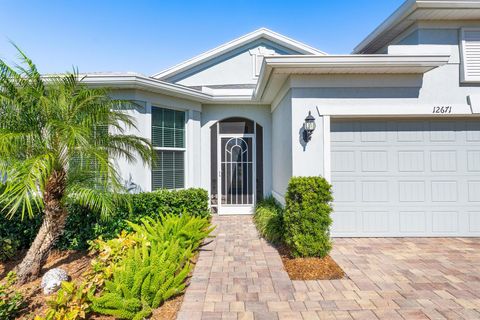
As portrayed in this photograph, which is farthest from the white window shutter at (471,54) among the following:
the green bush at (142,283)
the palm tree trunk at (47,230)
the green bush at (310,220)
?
the palm tree trunk at (47,230)

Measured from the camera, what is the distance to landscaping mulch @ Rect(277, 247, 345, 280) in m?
3.97

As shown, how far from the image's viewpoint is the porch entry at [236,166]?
28.3 feet

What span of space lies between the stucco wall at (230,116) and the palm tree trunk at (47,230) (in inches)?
176

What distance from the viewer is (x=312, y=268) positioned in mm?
4199

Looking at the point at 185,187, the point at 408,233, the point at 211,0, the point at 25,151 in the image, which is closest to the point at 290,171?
the point at 408,233

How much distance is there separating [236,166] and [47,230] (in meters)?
5.32

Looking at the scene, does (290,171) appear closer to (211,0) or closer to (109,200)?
(109,200)

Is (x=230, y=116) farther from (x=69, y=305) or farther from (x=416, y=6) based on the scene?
(x=69, y=305)

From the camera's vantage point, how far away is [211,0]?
32.9ft

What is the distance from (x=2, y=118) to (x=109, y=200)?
1.85 m

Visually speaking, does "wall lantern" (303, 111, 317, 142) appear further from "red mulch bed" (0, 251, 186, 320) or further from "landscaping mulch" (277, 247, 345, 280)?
"red mulch bed" (0, 251, 186, 320)

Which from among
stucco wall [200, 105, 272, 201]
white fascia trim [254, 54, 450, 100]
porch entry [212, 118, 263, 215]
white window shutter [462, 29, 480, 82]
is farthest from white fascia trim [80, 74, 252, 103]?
white window shutter [462, 29, 480, 82]

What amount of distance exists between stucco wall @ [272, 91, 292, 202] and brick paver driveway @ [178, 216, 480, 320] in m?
1.76

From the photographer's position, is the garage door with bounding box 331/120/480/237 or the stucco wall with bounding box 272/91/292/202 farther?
the stucco wall with bounding box 272/91/292/202
